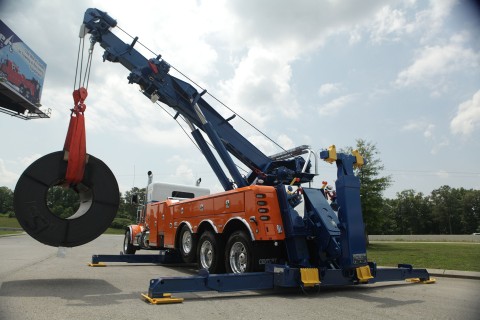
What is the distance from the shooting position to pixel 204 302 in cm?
654

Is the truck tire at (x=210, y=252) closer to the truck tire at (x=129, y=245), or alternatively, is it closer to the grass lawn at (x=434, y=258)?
the truck tire at (x=129, y=245)

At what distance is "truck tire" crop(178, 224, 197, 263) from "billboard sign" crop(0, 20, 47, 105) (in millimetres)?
37061

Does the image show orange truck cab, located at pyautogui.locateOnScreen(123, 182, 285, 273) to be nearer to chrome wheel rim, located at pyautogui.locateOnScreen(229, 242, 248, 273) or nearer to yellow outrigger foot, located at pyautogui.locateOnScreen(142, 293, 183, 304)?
chrome wheel rim, located at pyautogui.locateOnScreen(229, 242, 248, 273)

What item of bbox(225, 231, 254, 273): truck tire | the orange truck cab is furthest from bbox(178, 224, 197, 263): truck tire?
bbox(225, 231, 254, 273): truck tire

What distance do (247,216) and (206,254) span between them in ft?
7.66

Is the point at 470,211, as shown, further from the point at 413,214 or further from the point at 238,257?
the point at 238,257

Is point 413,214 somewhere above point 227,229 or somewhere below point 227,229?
above

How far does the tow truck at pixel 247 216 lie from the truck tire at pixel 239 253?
2cm

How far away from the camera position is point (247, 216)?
8039 millimetres

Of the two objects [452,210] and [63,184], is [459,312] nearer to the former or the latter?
[63,184]

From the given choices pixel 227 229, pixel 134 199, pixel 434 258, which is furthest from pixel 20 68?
pixel 434 258

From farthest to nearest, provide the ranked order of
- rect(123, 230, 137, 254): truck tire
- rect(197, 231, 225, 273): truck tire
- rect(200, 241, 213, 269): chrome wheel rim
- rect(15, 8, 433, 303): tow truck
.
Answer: rect(123, 230, 137, 254): truck tire → rect(200, 241, 213, 269): chrome wheel rim → rect(197, 231, 225, 273): truck tire → rect(15, 8, 433, 303): tow truck

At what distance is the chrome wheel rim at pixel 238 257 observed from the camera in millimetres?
8258

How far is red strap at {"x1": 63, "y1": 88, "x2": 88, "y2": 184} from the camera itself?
7613mm
